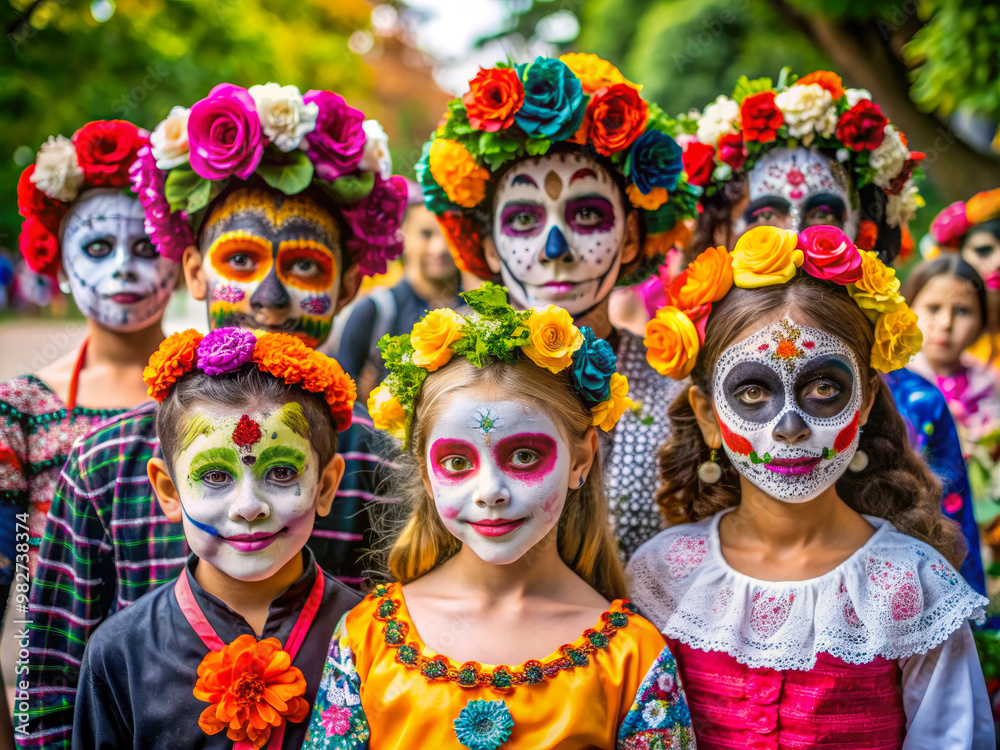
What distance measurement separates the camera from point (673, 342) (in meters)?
3.08

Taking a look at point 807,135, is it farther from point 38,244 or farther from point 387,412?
point 38,244

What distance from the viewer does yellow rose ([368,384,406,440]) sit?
292 centimetres

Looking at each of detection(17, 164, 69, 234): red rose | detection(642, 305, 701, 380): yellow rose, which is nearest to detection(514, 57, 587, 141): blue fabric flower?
detection(642, 305, 701, 380): yellow rose

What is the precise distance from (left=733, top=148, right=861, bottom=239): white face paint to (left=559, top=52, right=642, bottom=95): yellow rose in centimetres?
78

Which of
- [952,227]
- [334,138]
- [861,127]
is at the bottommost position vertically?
[952,227]

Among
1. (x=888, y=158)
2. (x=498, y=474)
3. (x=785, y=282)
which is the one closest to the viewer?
(x=498, y=474)

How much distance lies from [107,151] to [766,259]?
2.85 m

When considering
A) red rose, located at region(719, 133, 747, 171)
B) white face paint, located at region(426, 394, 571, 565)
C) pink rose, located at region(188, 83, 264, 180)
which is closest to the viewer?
white face paint, located at region(426, 394, 571, 565)

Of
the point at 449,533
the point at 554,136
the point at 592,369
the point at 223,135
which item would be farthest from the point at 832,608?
the point at 223,135

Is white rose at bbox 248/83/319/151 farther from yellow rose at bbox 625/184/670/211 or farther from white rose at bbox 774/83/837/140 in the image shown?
white rose at bbox 774/83/837/140

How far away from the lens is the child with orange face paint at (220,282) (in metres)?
3.36

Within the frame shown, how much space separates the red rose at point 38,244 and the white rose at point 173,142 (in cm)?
80

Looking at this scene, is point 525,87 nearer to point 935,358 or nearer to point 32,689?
point 32,689

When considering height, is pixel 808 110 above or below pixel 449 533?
above
